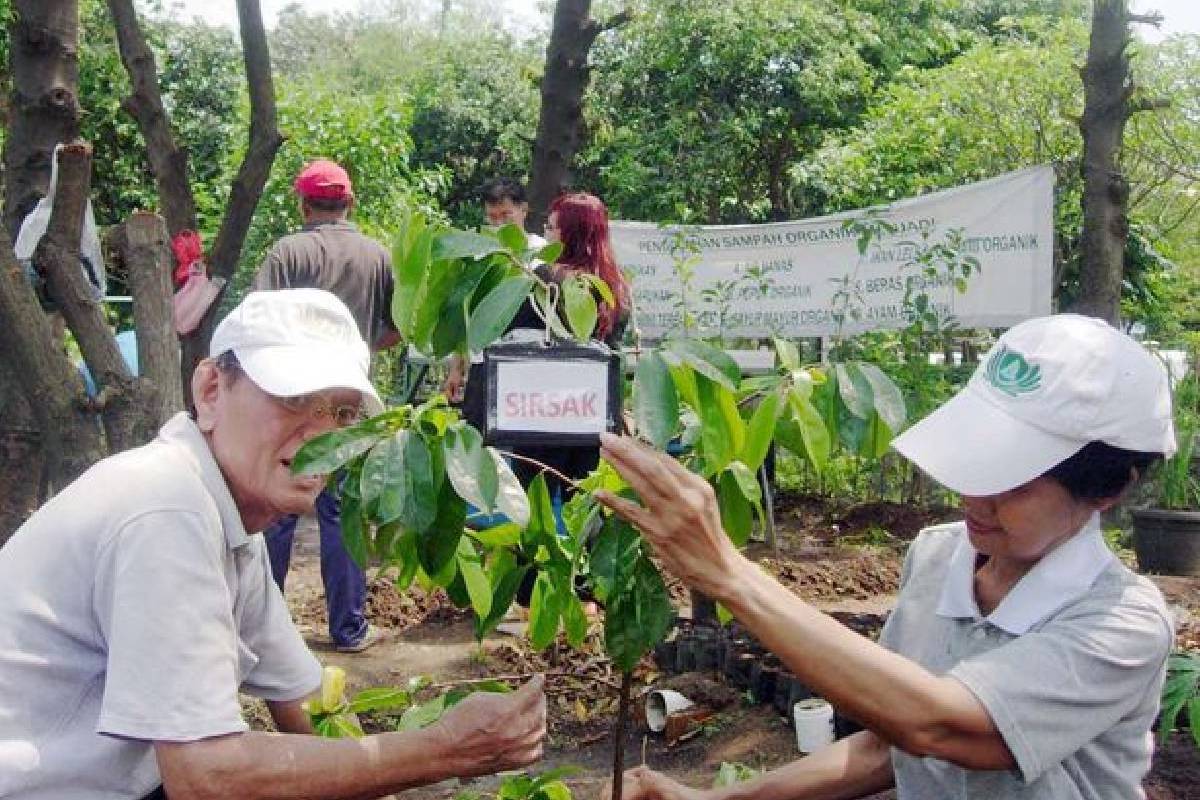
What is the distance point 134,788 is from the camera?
1960 mm

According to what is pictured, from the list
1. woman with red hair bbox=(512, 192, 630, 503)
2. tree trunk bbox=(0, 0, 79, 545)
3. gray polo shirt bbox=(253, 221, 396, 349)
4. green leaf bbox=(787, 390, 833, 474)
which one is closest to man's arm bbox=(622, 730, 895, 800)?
green leaf bbox=(787, 390, 833, 474)

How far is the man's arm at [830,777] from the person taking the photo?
2.16 meters

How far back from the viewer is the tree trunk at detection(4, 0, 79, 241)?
3531 mm

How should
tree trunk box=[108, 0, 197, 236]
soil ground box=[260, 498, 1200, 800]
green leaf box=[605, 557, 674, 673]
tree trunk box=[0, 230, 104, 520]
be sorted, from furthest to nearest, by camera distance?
soil ground box=[260, 498, 1200, 800] → tree trunk box=[108, 0, 197, 236] → tree trunk box=[0, 230, 104, 520] → green leaf box=[605, 557, 674, 673]

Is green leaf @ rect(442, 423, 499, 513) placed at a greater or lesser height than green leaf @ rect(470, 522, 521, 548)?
greater

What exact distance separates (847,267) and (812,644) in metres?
6.68

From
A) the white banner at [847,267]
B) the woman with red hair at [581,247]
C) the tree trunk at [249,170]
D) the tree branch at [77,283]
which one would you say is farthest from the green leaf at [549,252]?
the white banner at [847,267]

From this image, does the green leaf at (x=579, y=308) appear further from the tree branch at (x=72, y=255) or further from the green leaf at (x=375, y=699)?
the tree branch at (x=72, y=255)

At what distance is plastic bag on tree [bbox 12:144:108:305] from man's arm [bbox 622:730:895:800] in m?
1.94

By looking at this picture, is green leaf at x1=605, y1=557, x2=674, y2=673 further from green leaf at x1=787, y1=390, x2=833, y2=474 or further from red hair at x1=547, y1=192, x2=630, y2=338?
red hair at x1=547, y1=192, x2=630, y2=338

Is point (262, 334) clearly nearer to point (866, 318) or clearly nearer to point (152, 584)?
point (152, 584)

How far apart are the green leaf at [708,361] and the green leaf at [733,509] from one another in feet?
0.59

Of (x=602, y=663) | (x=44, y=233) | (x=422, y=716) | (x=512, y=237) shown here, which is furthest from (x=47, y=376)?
(x=602, y=663)

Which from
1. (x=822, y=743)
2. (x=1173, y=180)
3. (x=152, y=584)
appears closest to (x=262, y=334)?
(x=152, y=584)
